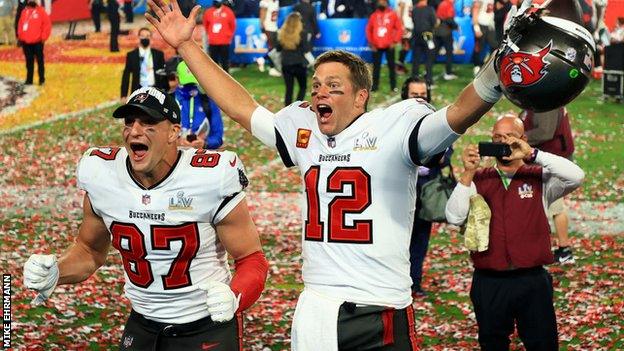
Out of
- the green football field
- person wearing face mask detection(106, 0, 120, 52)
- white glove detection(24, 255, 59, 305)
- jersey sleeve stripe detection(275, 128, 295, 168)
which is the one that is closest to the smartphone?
jersey sleeve stripe detection(275, 128, 295, 168)

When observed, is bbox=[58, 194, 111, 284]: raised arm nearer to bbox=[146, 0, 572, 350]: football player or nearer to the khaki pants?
bbox=[146, 0, 572, 350]: football player

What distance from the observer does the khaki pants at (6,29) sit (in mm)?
32562

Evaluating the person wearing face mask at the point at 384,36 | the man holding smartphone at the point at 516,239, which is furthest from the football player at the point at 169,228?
the person wearing face mask at the point at 384,36

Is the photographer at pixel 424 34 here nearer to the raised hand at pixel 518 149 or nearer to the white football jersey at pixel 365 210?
the raised hand at pixel 518 149

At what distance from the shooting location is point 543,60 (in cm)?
531

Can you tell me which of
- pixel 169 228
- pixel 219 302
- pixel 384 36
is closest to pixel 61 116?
pixel 384 36

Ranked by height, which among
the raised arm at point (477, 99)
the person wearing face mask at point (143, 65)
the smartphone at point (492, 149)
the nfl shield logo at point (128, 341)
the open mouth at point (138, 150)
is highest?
the raised arm at point (477, 99)

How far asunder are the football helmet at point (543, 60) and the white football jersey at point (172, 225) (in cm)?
189

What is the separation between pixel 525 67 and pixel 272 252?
28.2 ft

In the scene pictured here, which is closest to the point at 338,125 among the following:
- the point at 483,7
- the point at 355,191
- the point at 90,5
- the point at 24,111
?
the point at 355,191

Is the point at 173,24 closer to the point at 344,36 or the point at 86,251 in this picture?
the point at 86,251

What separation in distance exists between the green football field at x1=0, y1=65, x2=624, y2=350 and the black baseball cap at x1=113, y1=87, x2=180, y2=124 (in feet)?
12.6

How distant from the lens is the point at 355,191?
632 cm

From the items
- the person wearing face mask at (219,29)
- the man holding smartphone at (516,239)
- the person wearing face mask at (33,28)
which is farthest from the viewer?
the person wearing face mask at (219,29)
